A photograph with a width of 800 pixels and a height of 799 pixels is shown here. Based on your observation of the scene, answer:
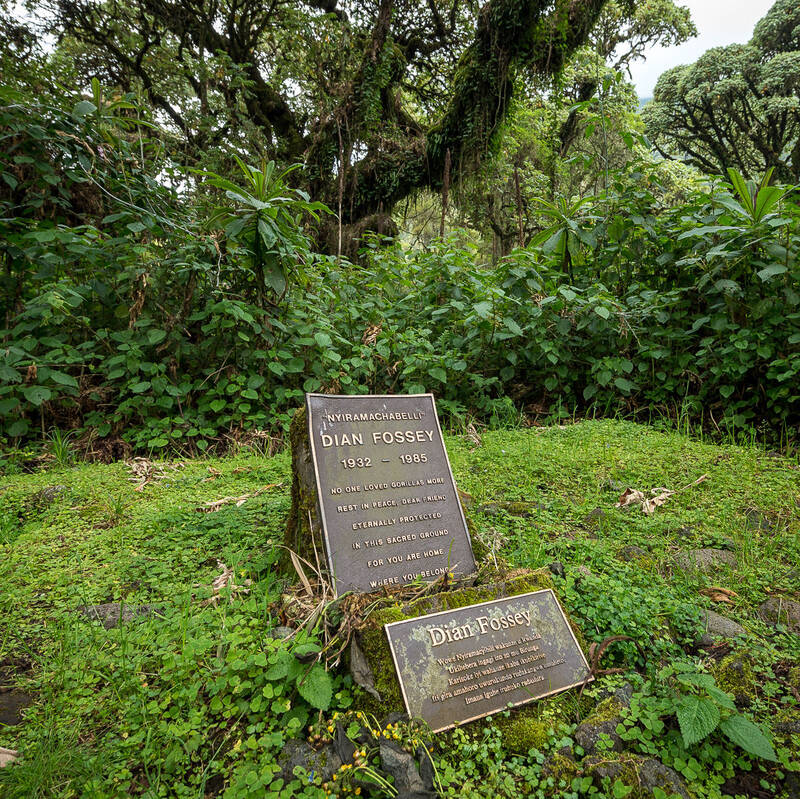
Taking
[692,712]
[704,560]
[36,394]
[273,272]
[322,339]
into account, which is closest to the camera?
[692,712]

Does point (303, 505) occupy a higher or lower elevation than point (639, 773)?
higher

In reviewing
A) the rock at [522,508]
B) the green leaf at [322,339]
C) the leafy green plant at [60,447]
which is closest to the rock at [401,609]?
the rock at [522,508]

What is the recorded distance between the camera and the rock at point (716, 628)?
76.2 inches

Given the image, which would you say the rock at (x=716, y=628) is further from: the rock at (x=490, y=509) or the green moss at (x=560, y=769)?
the rock at (x=490, y=509)

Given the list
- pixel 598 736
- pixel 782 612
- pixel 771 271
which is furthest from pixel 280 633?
pixel 771 271

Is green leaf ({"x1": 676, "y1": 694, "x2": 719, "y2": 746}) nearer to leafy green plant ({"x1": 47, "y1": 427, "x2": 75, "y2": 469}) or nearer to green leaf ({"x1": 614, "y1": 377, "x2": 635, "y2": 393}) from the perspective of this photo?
green leaf ({"x1": 614, "y1": 377, "x2": 635, "y2": 393})

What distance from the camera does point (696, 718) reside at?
146 centimetres

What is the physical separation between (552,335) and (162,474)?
418 cm

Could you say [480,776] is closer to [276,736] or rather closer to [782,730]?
[276,736]

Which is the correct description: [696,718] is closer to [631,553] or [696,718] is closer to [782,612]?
[782,612]

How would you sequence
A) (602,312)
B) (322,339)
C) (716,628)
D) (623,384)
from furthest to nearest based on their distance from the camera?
1. (623,384)
2. (602,312)
3. (322,339)
4. (716,628)

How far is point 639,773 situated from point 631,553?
1.25m

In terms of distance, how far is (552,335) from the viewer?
5332mm

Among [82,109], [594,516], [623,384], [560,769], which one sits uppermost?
[82,109]
